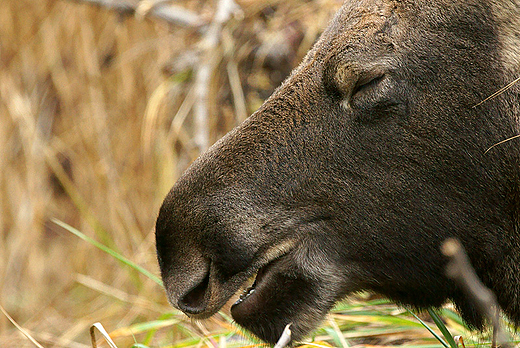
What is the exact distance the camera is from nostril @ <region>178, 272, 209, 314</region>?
1951mm

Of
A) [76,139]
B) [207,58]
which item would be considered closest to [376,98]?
[207,58]

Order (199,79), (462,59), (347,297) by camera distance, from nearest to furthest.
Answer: (462,59), (347,297), (199,79)

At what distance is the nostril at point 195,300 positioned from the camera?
1.95 metres

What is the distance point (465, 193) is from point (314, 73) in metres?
0.54

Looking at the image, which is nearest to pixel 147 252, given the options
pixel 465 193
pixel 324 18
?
pixel 324 18

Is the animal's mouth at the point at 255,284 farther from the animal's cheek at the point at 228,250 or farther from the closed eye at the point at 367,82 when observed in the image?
the closed eye at the point at 367,82

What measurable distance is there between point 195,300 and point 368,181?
0.58m

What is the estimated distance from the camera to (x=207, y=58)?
3869 millimetres

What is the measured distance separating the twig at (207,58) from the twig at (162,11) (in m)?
0.30

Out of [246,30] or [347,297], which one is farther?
[246,30]

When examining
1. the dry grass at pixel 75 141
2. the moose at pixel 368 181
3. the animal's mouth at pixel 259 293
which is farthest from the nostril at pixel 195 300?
the dry grass at pixel 75 141

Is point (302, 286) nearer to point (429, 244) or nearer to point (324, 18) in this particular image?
point (429, 244)

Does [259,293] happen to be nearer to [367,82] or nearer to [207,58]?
[367,82]

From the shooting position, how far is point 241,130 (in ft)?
6.75
